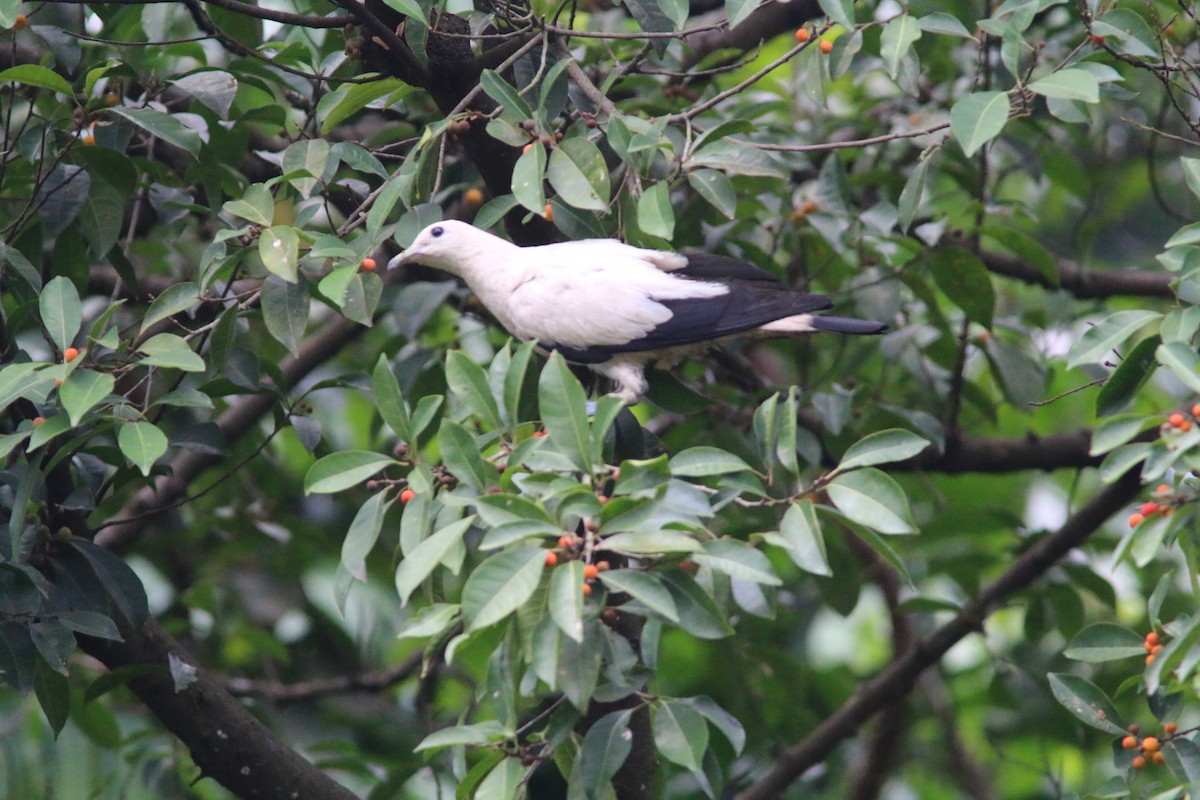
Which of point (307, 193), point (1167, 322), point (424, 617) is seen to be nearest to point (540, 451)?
point (424, 617)

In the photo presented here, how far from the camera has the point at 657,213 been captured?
3.02m

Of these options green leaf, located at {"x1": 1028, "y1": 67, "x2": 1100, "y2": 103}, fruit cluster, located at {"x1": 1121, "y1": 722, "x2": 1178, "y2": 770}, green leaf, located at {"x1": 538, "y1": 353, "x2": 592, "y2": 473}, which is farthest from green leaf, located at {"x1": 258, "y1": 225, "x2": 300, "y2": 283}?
fruit cluster, located at {"x1": 1121, "y1": 722, "x2": 1178, "y2": 770}

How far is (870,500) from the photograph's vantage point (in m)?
2.56

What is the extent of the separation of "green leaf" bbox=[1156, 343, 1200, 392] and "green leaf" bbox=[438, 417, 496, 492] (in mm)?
1328

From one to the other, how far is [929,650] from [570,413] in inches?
109

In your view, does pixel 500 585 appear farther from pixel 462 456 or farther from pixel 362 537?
pixel 362 537

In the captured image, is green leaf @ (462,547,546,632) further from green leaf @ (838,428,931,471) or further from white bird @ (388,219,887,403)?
white bird @ (388,219,887,403)

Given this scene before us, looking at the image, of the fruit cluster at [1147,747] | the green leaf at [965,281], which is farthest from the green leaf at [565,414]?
the green leaf at [965,281]

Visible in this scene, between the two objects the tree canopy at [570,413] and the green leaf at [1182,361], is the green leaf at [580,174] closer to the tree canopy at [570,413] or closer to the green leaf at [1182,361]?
the tree canopy at [570,413]

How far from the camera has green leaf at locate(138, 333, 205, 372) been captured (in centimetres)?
282

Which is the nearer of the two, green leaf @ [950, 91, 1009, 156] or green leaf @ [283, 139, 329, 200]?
green leaf @ [950, 91, 1009, 156]

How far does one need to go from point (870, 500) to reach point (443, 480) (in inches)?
35.7

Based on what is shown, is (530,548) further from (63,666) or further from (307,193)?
(63,666)

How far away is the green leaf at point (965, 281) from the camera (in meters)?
4.41
